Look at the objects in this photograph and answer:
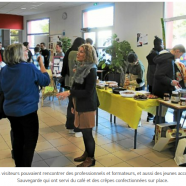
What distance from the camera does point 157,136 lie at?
2939 millimetres

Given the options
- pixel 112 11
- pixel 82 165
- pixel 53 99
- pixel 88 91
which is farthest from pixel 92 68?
pixel 112 11

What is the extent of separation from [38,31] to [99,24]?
178 inches

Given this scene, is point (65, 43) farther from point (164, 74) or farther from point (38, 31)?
point (164, 74)

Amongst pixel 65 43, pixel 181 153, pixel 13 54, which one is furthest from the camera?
pixel 65 43

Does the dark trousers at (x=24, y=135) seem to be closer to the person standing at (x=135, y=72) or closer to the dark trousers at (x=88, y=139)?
the dark trousers at (x=88, y=139)

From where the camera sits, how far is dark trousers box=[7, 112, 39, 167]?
1.95m

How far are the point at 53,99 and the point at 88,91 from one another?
13.0 feet

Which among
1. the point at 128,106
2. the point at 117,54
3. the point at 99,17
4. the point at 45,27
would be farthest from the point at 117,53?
the point at 45,27

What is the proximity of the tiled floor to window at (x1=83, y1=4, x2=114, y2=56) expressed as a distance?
193 inches

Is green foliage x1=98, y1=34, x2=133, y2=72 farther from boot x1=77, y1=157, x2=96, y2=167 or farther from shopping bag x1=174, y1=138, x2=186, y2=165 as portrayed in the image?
boot x1=77, y1=157, x2=96, y2=167

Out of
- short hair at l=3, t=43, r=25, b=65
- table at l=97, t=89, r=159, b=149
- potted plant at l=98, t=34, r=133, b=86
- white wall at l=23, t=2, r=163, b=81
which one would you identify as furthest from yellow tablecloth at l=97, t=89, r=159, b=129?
white wall at l=23, t=2, r=163, b=81

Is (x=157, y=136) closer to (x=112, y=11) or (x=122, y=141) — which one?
(x=122, y=141)

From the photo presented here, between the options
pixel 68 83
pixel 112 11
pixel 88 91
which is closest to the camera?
pixel 88 91

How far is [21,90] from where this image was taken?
1.85 m
